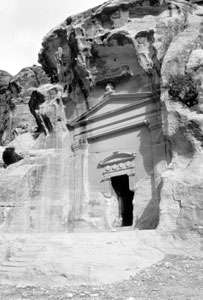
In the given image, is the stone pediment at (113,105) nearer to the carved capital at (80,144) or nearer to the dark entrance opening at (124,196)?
the carved capital at (80,144)

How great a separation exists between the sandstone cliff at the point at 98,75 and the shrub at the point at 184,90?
0.43 feet

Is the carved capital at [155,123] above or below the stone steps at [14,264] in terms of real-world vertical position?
above

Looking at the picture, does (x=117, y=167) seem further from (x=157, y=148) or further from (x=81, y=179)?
(x=157, y=148)

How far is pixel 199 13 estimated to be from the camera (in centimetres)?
1362

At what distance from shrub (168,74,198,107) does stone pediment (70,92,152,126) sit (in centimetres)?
195

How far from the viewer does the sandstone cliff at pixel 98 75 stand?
1088cm

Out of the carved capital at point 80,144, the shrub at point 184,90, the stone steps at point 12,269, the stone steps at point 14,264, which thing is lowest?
the stone steps at point 12,269

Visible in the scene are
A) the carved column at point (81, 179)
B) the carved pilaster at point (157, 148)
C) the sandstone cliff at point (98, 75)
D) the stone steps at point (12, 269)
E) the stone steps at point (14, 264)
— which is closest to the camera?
the stone steps at point (12, 269)

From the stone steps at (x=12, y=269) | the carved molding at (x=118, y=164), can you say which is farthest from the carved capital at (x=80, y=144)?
the stone steps at (x=12, y=269)

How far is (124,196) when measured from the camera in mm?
13500

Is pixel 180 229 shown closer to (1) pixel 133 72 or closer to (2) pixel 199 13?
(1) pixel 133 72

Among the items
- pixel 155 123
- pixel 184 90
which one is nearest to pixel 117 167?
pixel 155 123

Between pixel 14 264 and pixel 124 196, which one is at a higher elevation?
pixel 124 196

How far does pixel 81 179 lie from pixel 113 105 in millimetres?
3078
